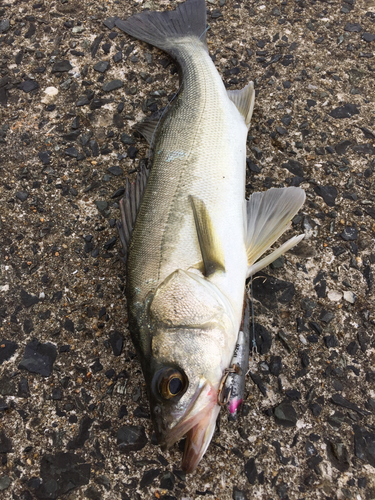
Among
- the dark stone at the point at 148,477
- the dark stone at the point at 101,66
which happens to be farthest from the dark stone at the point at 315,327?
the dark stone at the point at 101,66

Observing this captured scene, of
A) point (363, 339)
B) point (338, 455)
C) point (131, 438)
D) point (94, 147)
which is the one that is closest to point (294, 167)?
point (363, 339)

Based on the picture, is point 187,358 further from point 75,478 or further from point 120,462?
point 75,478

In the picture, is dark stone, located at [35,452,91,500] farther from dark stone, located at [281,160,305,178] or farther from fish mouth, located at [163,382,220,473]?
dark stone, located at [281,160,305,178]

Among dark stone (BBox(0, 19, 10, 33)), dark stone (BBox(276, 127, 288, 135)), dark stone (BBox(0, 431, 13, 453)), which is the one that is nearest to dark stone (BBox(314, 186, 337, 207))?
dark stone (BBox(276, 127, 288, 135))

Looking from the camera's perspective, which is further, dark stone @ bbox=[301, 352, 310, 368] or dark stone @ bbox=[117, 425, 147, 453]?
dark stone @ bbox=[301, 352, 310, 368]

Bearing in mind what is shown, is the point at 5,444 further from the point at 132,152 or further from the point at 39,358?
the point at 132,152
